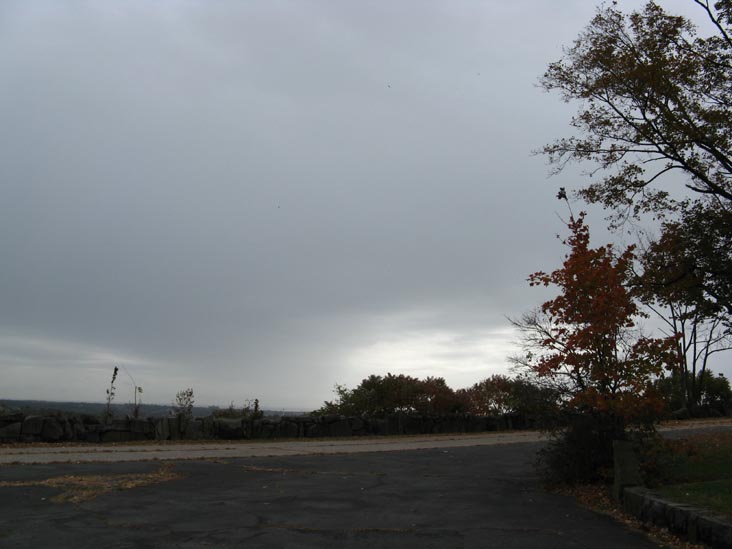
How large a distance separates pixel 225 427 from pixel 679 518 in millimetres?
16794

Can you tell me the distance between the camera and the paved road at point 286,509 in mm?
6879

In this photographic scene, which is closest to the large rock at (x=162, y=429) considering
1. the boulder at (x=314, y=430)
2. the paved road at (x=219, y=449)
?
the paved road at (x=219, y=449)

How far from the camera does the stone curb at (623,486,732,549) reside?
20.8 feet

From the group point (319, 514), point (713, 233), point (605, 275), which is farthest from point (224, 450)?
point (713, 233)

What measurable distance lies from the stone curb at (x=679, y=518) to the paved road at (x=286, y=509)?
432mm

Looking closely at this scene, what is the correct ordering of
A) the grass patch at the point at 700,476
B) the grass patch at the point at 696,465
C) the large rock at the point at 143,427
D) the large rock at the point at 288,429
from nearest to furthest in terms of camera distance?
1. the grass patch at the point at 700,476
2. the grass patch at the point at 696,465
3. the large rock at the point at 143,427
4. the large rock at the point at 288,429

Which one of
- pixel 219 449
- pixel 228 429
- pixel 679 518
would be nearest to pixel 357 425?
pixel 228 429

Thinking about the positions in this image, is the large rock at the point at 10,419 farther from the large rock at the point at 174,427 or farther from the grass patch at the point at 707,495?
the grass patch at the point at 707,495

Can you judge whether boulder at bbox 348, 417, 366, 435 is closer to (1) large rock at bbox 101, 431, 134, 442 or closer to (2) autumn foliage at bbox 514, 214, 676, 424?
(1) large rock at bbox 101, 431, 134, 442

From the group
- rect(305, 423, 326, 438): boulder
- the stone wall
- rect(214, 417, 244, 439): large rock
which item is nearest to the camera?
the stone wall

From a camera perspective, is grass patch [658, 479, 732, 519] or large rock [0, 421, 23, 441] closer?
grass patch [658, 479, 732, 519]

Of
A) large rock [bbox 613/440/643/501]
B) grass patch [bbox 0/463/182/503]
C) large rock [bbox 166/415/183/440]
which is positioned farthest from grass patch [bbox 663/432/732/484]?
large rock [bbox 166/415/183/440]

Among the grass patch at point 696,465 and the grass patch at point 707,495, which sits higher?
the grass patch at point 696,465

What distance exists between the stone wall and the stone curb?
15.3 metres
